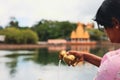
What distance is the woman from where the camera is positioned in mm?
708

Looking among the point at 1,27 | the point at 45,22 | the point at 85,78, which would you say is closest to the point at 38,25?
the point at 45,22

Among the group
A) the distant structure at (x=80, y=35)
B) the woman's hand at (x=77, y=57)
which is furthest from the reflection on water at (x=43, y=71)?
the distant structure at (x=80, y=35)

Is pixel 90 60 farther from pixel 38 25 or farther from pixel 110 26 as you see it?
pixel 38 25

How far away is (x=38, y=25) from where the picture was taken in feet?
128

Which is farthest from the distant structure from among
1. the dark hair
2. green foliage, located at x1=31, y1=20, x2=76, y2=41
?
the dark hair

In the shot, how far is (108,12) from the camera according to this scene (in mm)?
743

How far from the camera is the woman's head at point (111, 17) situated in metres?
0.74

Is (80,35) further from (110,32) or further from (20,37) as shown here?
(110,32)

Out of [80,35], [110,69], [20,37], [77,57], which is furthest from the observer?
[80,35]

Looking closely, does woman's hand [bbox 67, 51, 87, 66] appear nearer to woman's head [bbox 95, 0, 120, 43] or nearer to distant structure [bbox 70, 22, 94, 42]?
woman's head [bbox 95, 0, 120, 43]

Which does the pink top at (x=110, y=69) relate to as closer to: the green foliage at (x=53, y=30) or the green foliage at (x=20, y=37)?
the green foliage at (x=20, y=37)

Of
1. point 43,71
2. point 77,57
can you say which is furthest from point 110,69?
point 43,71

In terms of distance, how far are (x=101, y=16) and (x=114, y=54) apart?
70mm

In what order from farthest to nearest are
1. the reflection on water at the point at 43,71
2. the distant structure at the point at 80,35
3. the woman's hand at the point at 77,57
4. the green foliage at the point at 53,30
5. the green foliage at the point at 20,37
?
the distant structure at the point at 80,35 < the green foliage at the point at 53,30 < the green foliage at the point at 20,37 < the reflection on water at the point at 43,71 < the woman's hand at the point at 77,57
